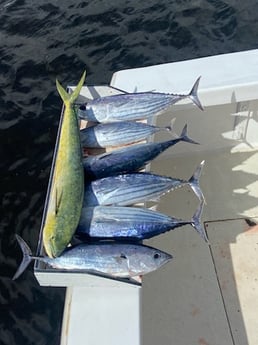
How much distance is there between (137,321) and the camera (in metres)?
2.34

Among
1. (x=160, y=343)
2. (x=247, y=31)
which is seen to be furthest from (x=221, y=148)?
(x=247, y=31)

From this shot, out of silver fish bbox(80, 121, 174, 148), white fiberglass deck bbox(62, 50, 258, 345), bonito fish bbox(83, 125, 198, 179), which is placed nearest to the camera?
bonito fish bbox(83, 125, 198, 179)

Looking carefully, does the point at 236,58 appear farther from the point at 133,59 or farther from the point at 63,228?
the point at 133,59

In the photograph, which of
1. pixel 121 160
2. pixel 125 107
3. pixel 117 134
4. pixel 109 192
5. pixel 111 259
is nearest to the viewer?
pixel 111 259

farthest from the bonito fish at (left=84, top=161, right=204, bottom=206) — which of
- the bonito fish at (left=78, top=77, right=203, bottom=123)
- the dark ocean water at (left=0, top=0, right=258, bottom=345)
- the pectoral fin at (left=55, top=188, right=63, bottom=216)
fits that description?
the dark ocean water at (left=0, top=0, right=258, bottom=345)

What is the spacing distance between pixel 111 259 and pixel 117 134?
0.93 metres

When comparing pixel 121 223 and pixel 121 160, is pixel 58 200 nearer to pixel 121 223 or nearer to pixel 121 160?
pixel 121 223

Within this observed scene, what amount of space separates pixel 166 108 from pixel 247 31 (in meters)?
4.55

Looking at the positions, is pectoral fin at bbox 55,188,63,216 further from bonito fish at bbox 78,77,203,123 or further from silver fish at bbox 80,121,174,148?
bonito fish at bbox 78,77,203,123

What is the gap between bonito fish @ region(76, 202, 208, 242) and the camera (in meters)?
2.51

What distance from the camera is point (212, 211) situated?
389 centimetres

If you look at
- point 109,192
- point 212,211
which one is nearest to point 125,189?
point 109,192

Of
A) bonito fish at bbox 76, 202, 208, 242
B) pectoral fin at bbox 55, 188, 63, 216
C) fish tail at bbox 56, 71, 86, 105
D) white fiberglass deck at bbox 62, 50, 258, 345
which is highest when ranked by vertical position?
fish tail at bbox 56, 71, 86, 105

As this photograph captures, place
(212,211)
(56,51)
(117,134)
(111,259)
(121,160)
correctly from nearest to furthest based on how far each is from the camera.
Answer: (111,259), (121,160), (117,134), (212,211), (56,51)
